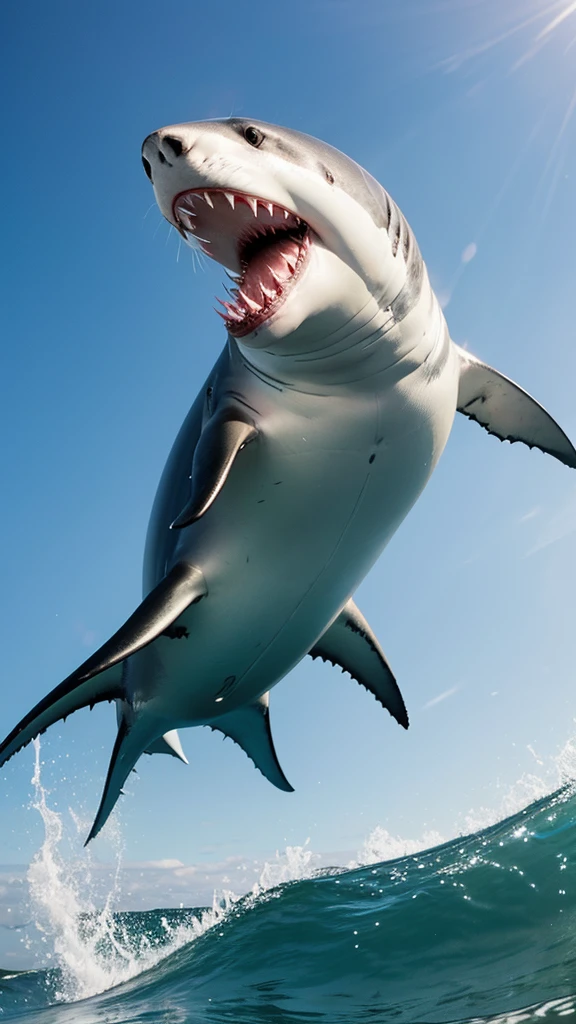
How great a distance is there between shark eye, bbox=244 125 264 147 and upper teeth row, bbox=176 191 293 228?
340 millimetres

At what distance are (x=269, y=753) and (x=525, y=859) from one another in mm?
3262

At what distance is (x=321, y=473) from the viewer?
520cm

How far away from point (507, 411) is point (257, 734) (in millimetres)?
4971

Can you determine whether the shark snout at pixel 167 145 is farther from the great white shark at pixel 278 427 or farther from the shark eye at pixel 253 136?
the shark eye at pixel 253 136

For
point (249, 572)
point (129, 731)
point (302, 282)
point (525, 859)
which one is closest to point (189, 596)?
point (249, 572)

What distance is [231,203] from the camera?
A: 3920mm

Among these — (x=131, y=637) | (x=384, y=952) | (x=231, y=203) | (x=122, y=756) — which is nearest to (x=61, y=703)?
(x=122, y=756)

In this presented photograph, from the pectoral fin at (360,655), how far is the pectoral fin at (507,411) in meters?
2.70

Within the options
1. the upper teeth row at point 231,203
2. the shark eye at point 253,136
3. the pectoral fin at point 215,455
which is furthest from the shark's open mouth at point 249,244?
the pectoral fin at point 215,455

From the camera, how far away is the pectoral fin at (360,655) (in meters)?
8.06

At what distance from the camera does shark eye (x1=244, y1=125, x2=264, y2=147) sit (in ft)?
12.7

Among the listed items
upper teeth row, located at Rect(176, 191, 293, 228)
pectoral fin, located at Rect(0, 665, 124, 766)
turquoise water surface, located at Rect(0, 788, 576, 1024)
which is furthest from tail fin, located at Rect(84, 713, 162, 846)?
upper teeth row, located at Rect(176, 191, 293, 228)

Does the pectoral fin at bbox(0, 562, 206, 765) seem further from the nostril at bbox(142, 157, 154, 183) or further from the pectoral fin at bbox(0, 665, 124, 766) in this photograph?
the nostril at bbox(142, 157, 154, 183)

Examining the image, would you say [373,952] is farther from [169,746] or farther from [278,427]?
[278,427]
